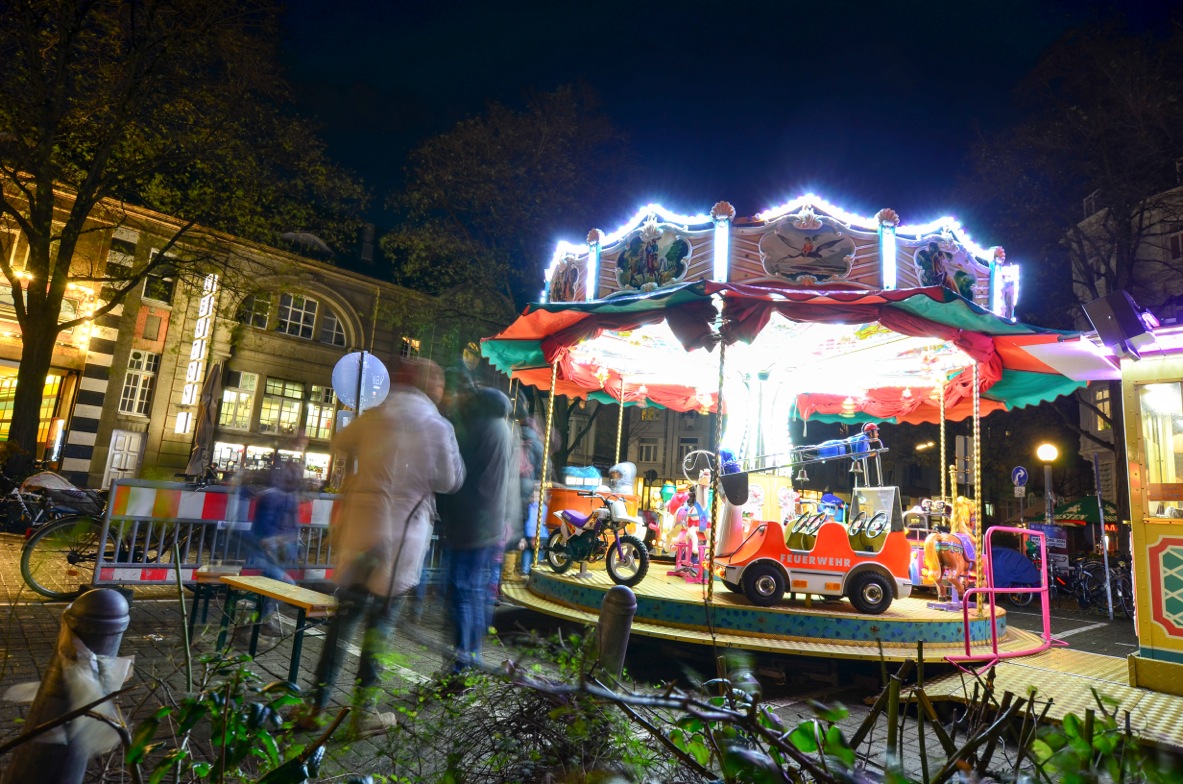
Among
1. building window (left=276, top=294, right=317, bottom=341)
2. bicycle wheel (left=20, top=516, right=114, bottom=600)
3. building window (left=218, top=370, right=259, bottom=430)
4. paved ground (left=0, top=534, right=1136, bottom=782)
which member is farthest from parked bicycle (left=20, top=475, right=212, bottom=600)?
building window (left=276, top=294, right=317, bottom=341)

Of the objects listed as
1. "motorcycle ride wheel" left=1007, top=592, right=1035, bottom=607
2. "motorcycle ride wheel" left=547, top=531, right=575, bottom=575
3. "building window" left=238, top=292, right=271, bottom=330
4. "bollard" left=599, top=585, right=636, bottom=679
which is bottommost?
"motorcycle ride wheel" left=1007, top=592, right=1035, bottom=607

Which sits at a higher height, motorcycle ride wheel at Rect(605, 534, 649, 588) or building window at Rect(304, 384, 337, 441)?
building window at Rect(304, 384, 337, 441)

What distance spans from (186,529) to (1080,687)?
9597 mm

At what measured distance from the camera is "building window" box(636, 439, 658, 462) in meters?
44.5

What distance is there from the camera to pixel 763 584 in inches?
283

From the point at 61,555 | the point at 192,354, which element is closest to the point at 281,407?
the point at 192,354

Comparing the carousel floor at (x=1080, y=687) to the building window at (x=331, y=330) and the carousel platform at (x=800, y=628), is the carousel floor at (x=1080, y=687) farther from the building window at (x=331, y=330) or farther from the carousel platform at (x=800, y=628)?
the building window at (x=331, y=330)

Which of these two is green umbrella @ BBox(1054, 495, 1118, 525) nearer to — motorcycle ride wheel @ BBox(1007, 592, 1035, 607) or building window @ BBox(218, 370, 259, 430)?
motorcycle ride wheel @ BBox(1007, 592, 1035, 607)

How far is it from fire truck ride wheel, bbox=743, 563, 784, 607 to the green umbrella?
21.1 meters

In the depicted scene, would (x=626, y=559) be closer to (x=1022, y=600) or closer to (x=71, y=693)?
(x=71, y=693)

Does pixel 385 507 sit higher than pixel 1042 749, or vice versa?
pixel 385 507

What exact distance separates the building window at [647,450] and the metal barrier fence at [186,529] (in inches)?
1442

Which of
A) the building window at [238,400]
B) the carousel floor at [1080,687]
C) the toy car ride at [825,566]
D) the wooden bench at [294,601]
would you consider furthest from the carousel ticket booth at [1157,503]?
the building window at [238,400]

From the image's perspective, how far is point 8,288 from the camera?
70.0 feet
